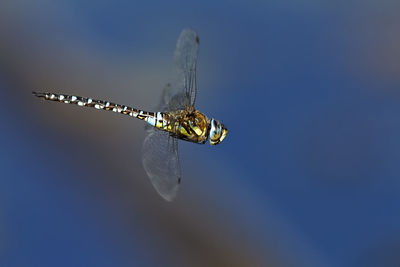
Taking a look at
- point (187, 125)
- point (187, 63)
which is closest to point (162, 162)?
point (187, 125)

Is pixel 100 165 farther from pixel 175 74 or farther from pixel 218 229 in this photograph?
A: pixel 175 74

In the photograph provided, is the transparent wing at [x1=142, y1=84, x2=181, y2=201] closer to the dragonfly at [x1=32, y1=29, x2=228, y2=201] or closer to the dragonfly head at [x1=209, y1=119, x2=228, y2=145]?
the dragonfly at [x1=32, y1=29, x2=228, y2=201]

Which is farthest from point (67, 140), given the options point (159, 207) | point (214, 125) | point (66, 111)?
point (214, 125)

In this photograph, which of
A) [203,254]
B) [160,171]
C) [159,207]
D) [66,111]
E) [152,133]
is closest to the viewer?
[160,171]

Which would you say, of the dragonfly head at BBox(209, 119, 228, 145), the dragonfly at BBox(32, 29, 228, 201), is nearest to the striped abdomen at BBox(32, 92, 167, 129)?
the dragonfly at BBox(32, 29, 228, 201)

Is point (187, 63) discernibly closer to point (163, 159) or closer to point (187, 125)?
point (187, 125)

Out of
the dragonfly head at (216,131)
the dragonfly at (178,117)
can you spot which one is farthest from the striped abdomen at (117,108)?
the dragonfly head at (216,131)
